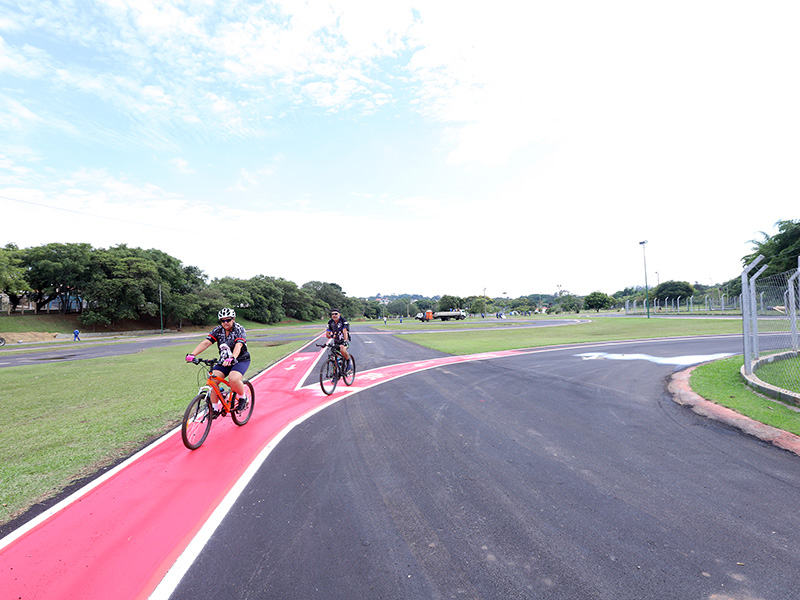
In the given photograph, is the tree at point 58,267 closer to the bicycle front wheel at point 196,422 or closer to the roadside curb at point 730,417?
the bicycle front wheel at point 196,422

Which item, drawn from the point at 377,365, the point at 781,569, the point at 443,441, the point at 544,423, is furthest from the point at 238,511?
the point at 377,365

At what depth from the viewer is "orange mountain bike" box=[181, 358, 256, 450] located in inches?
206

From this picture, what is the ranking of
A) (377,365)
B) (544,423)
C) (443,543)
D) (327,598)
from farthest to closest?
(377,365)
(544,423)
(443,543)
(327,598)

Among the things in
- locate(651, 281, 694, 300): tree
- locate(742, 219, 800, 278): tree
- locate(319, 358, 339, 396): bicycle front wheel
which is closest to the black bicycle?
locate(319, 358, 339, 396): bicycle front wheel

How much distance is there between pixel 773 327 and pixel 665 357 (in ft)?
11.8

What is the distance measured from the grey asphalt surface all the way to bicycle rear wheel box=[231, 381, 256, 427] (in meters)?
1.05

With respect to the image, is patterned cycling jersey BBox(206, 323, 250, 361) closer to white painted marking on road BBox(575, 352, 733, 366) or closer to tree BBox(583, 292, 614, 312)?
white painted marking on road BBox(575, 352, 733, 366)

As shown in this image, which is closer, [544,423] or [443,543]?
[443,543]

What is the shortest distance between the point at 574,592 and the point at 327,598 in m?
1.56

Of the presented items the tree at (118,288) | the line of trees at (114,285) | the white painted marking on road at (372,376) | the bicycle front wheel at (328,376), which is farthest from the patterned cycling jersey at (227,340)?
the tree at (118,288)

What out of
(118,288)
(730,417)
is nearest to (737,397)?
(730,417)

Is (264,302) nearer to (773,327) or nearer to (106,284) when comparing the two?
(106,284)

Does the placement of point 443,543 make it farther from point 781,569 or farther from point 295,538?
point 781,569

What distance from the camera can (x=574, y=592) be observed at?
2387 mm
